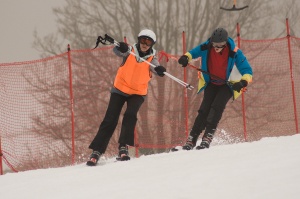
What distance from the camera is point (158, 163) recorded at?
477 centimetres

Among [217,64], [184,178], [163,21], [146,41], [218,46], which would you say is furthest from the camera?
[163,21]

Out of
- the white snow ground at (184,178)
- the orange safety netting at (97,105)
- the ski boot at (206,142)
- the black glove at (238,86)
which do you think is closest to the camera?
the white snow ground at (184,178)

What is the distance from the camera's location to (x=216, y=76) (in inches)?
237

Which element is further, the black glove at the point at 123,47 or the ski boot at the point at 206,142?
the ski boot at the point at 206,142

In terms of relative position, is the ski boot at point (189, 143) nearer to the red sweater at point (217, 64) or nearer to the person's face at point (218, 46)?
the red sweater at point (217, 64)

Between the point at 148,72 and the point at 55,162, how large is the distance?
266 inches

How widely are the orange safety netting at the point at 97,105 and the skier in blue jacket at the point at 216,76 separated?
358 cm

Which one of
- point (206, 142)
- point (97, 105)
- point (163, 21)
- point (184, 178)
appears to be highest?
point (163, 21)

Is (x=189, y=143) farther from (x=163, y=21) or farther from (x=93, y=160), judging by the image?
(x=163, y=21)

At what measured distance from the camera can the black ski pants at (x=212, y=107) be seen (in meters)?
6.01

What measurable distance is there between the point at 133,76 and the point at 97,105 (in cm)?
733

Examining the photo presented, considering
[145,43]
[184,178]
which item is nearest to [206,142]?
[145,43]

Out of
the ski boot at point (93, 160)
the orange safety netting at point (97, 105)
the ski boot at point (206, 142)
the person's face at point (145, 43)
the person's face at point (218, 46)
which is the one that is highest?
the orange safety netting at point (97, 105)

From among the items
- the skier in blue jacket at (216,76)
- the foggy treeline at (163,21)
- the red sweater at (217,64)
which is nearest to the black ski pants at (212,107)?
the skier in blue jacket at (216,76)
